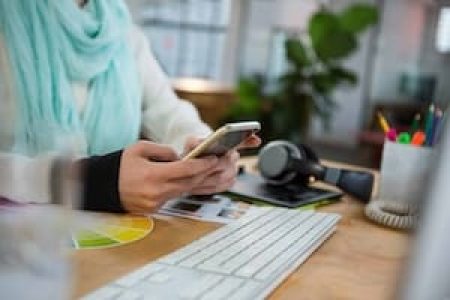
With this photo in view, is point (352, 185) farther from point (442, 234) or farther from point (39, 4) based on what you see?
point (442, 234)

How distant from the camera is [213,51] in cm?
460

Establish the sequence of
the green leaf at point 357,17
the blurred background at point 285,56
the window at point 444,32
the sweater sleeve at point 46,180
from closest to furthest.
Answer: the sweater sleeve at point 46,180, the window at point 444,32, the green leaf at point 357,17, the blurred background at point 285,56

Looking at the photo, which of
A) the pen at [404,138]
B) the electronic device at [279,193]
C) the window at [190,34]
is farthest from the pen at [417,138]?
the window at [190,34]

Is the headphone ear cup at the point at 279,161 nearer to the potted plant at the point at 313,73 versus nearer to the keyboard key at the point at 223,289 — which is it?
the keyboard key at the point at 223,289

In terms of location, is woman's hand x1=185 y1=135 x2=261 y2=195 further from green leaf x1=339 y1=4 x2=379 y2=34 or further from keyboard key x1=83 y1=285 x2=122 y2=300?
green leaf x1=339 y1=4 x2=379 y2=34

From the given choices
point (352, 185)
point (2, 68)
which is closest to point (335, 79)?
point (352, 185)

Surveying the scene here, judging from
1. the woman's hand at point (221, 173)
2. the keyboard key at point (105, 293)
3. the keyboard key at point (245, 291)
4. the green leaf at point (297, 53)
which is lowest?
the keyboard key at point (245, 291)

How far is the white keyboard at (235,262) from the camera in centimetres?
47

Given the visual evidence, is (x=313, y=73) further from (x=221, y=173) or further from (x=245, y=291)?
(x=245, y=291)

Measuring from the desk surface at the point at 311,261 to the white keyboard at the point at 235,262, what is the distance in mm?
12

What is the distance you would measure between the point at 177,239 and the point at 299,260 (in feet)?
0.43

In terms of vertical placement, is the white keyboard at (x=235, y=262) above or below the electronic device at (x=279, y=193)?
above

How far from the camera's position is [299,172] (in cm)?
94

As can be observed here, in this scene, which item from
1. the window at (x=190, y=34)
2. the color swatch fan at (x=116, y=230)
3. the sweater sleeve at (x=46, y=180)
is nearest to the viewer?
the sweater sleeve at (x=46, y=180)
